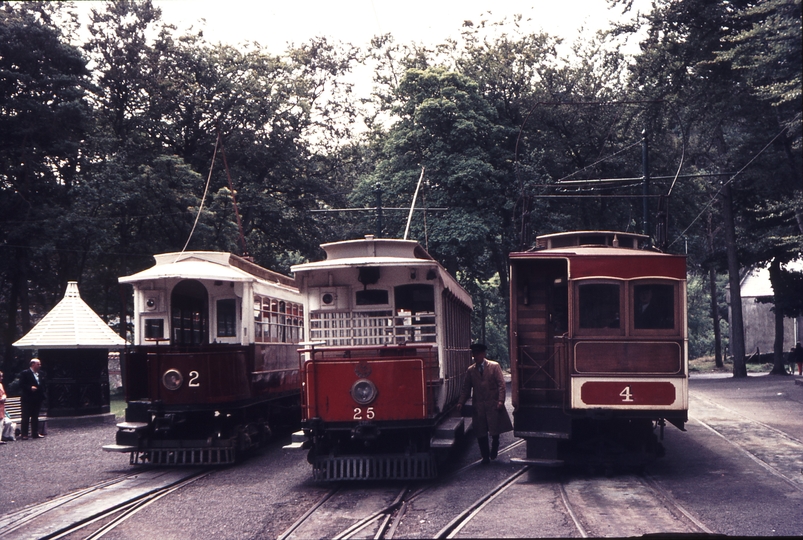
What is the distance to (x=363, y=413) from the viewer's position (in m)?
11.0

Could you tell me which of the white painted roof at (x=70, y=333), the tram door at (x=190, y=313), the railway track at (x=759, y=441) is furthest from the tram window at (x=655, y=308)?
the white painted roof at (x=70, y=333)

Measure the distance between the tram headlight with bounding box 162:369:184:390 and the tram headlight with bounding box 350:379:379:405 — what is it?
327 cm

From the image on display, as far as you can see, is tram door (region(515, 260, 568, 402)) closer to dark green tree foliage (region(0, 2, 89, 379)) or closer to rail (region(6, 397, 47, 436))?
rail (region(6, 397, 47, 436))

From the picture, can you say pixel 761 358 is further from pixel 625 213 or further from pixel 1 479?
pixel 1 479

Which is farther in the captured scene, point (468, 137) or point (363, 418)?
point (468, 137)

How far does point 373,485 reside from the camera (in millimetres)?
11484

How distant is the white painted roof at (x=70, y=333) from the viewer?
18.8 meters

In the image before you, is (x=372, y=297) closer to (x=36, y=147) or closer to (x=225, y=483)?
(x=225, y=483)

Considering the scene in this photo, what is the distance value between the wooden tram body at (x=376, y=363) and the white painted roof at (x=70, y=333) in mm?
7804

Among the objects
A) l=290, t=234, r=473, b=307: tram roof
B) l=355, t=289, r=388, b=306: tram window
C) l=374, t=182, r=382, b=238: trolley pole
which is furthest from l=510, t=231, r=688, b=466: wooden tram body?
l=374, t=182, r=382, b=238: trolley pole

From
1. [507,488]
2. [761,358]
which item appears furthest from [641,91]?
[761,358]

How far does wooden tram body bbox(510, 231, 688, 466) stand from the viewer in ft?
35.8

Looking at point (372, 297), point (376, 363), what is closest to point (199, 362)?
point (372, 297)

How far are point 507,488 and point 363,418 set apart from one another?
6.48ft
